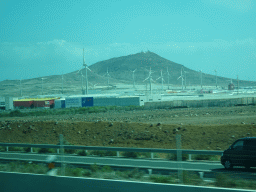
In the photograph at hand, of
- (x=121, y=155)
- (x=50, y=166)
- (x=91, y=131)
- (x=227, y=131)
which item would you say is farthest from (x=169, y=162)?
(x=91, y=131)

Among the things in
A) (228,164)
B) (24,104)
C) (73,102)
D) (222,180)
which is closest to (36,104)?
(24,104)

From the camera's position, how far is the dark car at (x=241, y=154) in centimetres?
1144

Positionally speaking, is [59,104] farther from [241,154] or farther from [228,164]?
[241,154]

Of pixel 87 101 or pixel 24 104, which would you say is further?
pixel 24 104

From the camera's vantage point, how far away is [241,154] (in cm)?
1259

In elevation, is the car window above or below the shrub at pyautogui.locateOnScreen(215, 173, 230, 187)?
below

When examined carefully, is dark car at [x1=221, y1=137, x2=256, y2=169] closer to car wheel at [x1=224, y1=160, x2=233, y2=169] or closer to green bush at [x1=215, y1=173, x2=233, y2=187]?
car wheel at [x1=224, y1=160, x2=233, y2=169]

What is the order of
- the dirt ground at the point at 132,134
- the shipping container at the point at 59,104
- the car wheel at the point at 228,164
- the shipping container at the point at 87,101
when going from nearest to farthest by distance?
1. the car wheel at the point at 228,164
2. the dirt ground at the point at 132,134
3. the shipping container at the point at 87,101
4. the shipping container at the point at 59,104

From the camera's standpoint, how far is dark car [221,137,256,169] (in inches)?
450

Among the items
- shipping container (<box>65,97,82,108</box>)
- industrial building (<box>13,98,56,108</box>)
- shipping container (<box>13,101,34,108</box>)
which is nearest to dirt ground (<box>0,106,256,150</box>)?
shipping container (<box>65,97,82,108</box>)

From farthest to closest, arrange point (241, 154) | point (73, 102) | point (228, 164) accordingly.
Answer: point (73, 102)
point (228, 164)
point (241, 154)

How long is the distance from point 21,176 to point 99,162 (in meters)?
9.12

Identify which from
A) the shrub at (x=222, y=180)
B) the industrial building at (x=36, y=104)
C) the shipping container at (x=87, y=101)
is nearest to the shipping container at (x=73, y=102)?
the shipping container at (x=87, y=101)

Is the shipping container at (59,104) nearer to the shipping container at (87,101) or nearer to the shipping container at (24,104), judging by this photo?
the shipping container at (87,101)
